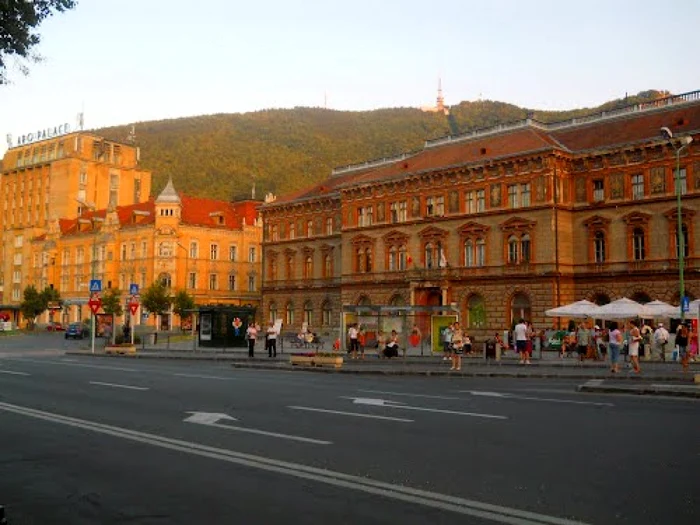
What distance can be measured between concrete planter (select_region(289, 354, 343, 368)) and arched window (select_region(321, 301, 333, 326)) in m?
40.8

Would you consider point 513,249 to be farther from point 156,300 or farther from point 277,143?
point 277,143

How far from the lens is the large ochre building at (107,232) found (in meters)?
87.1

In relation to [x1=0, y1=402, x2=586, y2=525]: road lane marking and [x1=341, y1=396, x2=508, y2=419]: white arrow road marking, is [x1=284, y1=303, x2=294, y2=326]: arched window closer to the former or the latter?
[x1=341, y1=396, x2=508, y2=419]: white arrow road marking

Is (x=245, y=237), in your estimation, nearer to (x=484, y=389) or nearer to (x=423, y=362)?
(x=423, y=362)

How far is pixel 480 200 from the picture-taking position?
195 ft

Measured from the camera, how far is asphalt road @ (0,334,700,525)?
705 cm

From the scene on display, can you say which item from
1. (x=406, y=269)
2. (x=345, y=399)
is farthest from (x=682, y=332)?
(x=406, y=269)

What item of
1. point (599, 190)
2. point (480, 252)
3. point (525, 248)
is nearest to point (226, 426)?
point (525, 248)

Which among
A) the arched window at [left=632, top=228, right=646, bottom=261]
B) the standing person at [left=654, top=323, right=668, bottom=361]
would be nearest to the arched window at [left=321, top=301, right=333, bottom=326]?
the arched window at [left=632, top=228, right=646, bottom=261]

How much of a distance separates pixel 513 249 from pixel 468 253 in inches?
167

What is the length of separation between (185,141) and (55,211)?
119 ft

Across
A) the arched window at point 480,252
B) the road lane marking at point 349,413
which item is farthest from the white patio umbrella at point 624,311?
the road lane marking at point 349,413

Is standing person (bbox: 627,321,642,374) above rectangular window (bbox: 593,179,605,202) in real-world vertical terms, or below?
below

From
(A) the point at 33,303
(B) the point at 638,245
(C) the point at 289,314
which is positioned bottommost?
(C) the point at 289,314
